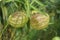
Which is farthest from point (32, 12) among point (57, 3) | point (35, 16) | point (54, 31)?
point (54, 31)

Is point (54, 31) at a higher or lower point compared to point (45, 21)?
lower

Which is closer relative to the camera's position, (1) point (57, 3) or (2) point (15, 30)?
(2) point (15, 30)

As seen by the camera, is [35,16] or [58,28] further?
[58,28]

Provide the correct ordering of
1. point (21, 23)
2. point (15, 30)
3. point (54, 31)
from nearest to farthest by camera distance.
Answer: point (21, 23) → point (15, 30) → point (54, 31)

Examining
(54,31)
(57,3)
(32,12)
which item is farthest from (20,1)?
(54,31)

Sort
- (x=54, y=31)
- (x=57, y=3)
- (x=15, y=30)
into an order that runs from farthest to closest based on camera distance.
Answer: (x=54, y=31), (x=57, y=3), (x=15, y=30)

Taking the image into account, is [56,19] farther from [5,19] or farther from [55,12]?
[5,19]

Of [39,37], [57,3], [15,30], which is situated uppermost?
[57,3]

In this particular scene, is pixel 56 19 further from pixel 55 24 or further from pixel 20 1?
pixel 20 1

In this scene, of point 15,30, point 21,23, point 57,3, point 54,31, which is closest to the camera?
point 21,23
